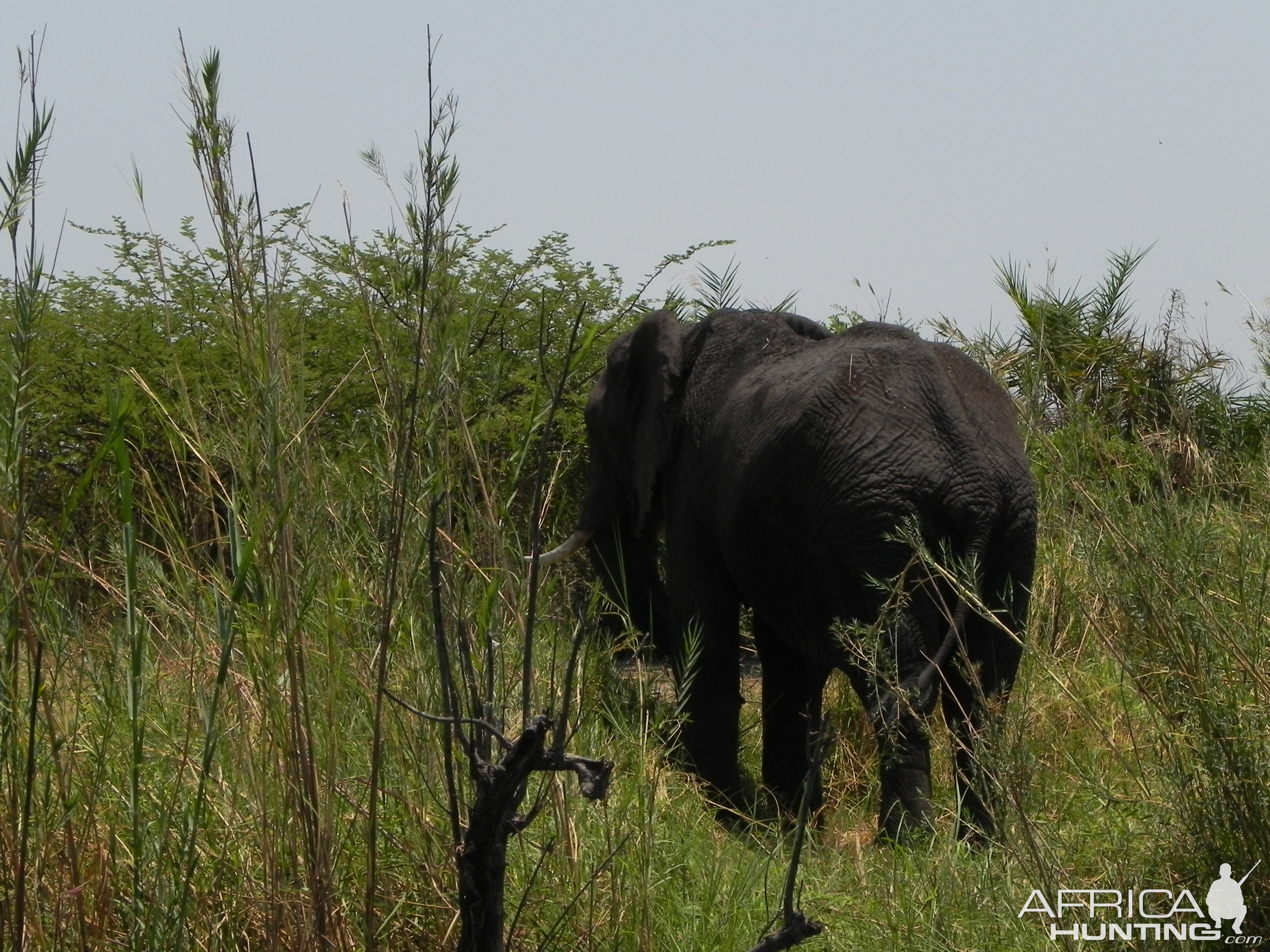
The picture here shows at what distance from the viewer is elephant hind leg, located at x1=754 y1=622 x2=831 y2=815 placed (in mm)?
5945

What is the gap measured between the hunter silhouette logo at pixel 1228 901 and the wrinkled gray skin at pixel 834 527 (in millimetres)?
547

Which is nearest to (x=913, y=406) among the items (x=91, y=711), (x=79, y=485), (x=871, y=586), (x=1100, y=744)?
(x=871, y=586)

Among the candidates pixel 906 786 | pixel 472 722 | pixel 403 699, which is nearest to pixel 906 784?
pixel 906 786

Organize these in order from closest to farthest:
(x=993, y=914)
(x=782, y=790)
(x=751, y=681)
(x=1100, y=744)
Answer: (x=993, y=914)
(x=1100, y=744)
(x=782, y=790)
(x=751, y=681)

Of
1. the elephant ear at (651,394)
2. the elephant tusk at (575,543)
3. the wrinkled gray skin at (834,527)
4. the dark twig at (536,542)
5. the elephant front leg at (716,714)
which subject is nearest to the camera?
the dark twig at (536,542)

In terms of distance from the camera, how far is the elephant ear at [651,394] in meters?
6.16

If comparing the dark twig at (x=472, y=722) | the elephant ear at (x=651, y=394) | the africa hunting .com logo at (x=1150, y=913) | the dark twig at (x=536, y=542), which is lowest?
the africa hunting .com logo at (x=1150, y=913)

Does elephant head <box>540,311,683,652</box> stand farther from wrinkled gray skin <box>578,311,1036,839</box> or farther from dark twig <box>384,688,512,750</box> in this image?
dark twig <box>384,688,512,750</box>

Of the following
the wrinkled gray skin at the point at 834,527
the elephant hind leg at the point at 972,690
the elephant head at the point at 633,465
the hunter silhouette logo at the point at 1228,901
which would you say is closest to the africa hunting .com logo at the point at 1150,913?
the hunter silhouette logo at the point at 1228,901

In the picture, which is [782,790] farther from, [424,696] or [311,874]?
[311,874]

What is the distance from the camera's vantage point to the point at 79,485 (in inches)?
91.0

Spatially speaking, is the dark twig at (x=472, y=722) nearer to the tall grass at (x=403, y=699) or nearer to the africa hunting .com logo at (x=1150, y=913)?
the tall grass at (x=403, y=699)

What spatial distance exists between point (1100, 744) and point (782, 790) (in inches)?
48.5

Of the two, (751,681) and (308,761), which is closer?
(308,761)
